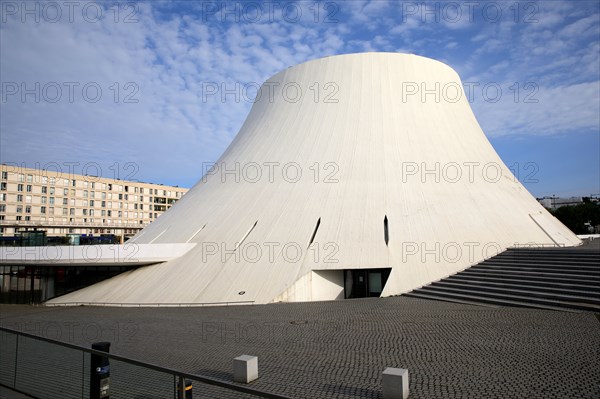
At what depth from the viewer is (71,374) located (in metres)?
4.59

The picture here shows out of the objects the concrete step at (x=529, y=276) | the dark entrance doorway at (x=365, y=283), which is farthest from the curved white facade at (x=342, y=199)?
the concrete step at (x=529, y=276)

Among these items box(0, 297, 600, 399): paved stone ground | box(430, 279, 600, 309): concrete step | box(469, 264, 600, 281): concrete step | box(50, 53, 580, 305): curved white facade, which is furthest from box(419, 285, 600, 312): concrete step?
box(469, 264, 600, 281): concrete step

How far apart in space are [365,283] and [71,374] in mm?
10268

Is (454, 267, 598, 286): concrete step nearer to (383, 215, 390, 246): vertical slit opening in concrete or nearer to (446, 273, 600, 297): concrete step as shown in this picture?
(446, 273, 600, 297): concrete step

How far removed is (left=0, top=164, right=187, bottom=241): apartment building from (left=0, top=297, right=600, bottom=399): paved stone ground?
31143mm

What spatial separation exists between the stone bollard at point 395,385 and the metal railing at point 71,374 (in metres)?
1.69

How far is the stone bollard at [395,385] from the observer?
463cm

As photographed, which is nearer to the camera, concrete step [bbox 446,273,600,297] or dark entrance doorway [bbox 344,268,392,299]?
concrete step [bbox 446,273,600,297]

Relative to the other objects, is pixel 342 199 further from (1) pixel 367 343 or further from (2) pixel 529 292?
(1) pixel 367 343

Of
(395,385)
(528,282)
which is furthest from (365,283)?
(395,385)

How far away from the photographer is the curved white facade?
1288cm

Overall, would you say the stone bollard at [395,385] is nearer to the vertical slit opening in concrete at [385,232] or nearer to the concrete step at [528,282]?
the concrete step at [528,282]

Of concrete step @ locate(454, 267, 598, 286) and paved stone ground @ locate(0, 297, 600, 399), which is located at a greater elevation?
concrete step @ locate(454, 267, 598, 286)

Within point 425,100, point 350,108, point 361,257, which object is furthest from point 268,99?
point 361,257
